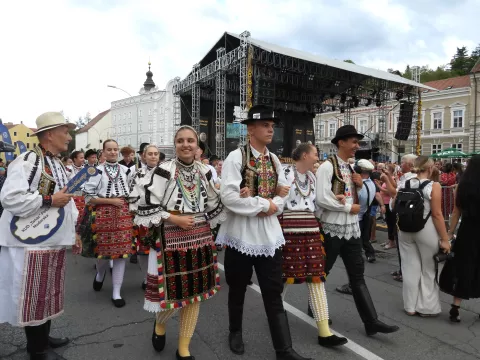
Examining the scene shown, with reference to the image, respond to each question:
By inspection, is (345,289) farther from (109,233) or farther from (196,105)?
(196,105)

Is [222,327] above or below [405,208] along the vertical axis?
below

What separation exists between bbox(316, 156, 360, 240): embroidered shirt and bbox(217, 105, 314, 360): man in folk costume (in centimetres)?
57

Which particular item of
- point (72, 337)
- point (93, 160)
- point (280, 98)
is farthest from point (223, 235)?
point (280, 98)

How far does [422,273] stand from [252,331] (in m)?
2.10

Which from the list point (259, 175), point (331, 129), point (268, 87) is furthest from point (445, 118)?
point (259, 175)

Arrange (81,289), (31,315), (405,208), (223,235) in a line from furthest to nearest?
(81,289)
(405,208)
(223,235)
(31,315)

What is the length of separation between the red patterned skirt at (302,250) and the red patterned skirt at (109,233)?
2242 millimetres

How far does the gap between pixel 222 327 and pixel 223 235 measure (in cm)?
122

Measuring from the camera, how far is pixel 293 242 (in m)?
3.69

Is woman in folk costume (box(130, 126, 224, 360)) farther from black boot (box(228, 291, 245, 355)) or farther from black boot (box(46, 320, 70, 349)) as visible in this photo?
black boot (box(46, 320, 70, 349))

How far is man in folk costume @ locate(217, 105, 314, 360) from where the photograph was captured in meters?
3.03

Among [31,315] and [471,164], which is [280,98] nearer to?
[471,164]

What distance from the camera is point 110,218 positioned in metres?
4.80

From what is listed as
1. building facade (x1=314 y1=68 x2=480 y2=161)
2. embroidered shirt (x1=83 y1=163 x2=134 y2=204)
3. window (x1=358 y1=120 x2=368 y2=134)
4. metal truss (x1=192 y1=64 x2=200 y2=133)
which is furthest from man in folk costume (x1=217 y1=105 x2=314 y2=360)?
window (x1=358 y1=120 x2=368 y2=134)
